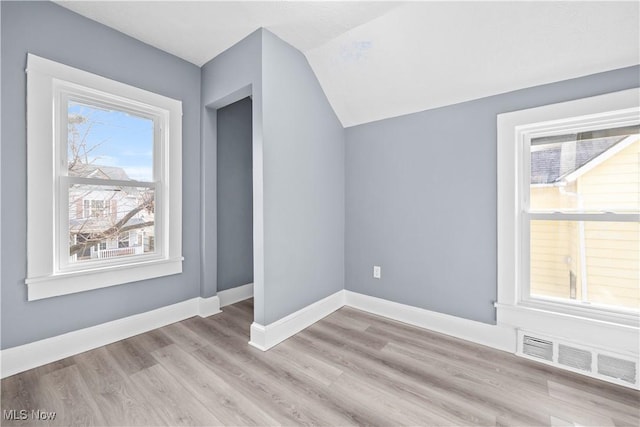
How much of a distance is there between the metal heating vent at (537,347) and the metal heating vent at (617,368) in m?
0.25

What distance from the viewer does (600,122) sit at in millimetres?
1861

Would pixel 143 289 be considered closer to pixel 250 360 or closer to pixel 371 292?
pixel 250 360


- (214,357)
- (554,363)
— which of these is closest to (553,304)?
(554,363)

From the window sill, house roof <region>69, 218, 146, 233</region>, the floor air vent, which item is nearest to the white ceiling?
house roof <region>69, 218, 146, 233</region>

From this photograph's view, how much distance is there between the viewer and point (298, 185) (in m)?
2.51

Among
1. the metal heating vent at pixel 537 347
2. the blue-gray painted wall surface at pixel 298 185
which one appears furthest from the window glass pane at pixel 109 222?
the metal heating vent at pixel 537 347

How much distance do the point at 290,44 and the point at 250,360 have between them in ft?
8.68

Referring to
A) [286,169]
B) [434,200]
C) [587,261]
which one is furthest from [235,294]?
[587,261]

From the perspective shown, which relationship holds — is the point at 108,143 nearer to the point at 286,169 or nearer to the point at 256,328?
the point at 286,169

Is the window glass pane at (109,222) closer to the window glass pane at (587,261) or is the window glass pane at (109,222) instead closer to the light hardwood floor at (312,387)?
the light hardwood floor at (312,387)

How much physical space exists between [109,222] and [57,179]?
0.47 meters

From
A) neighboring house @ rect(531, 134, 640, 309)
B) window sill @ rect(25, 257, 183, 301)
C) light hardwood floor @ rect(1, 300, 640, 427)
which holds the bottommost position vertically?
light hardwood floor @ rect(1, 300, 640, 427)

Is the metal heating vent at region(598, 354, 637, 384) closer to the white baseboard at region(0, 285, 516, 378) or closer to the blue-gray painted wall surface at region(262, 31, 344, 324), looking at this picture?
the white baseboard at region(0, 285, 516, 378)

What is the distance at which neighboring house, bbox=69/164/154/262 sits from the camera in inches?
82.7
